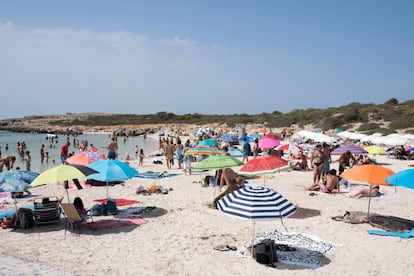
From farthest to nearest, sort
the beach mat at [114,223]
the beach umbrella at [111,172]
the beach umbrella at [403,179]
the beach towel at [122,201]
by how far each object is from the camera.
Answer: the beach towel at [122,201] < the beach umbrella at [111,172] < the beach mat at [114,223] < the beach umbrella at [403,179]

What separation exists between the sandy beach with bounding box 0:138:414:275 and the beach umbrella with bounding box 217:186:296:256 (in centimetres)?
91

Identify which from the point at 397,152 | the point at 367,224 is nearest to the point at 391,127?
the point at 397,152

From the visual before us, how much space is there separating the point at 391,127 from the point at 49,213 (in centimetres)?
3611

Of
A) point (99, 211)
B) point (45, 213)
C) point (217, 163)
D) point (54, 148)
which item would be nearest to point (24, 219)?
point (45, 213)

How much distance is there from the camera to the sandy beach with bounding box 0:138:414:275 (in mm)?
6031

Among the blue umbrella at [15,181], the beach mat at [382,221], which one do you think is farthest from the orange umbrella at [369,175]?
the blue umbrella at [15,181]

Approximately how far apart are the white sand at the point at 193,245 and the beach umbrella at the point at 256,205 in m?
0.91

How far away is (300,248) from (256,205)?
5.31ft

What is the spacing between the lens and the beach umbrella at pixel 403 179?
6.99 m

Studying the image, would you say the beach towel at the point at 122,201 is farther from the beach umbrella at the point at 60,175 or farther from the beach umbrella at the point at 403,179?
the beach umbrella at the point at 403,179

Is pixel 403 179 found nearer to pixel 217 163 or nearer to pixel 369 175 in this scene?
pixel 369 175

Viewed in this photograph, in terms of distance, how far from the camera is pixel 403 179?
7121 mm

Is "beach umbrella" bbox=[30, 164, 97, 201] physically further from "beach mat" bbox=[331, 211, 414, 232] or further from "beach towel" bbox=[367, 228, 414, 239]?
"beach towel" bbox=[367, 228, 414, 239]

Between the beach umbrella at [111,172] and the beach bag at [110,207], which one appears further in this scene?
the beach bag at [110,207]
